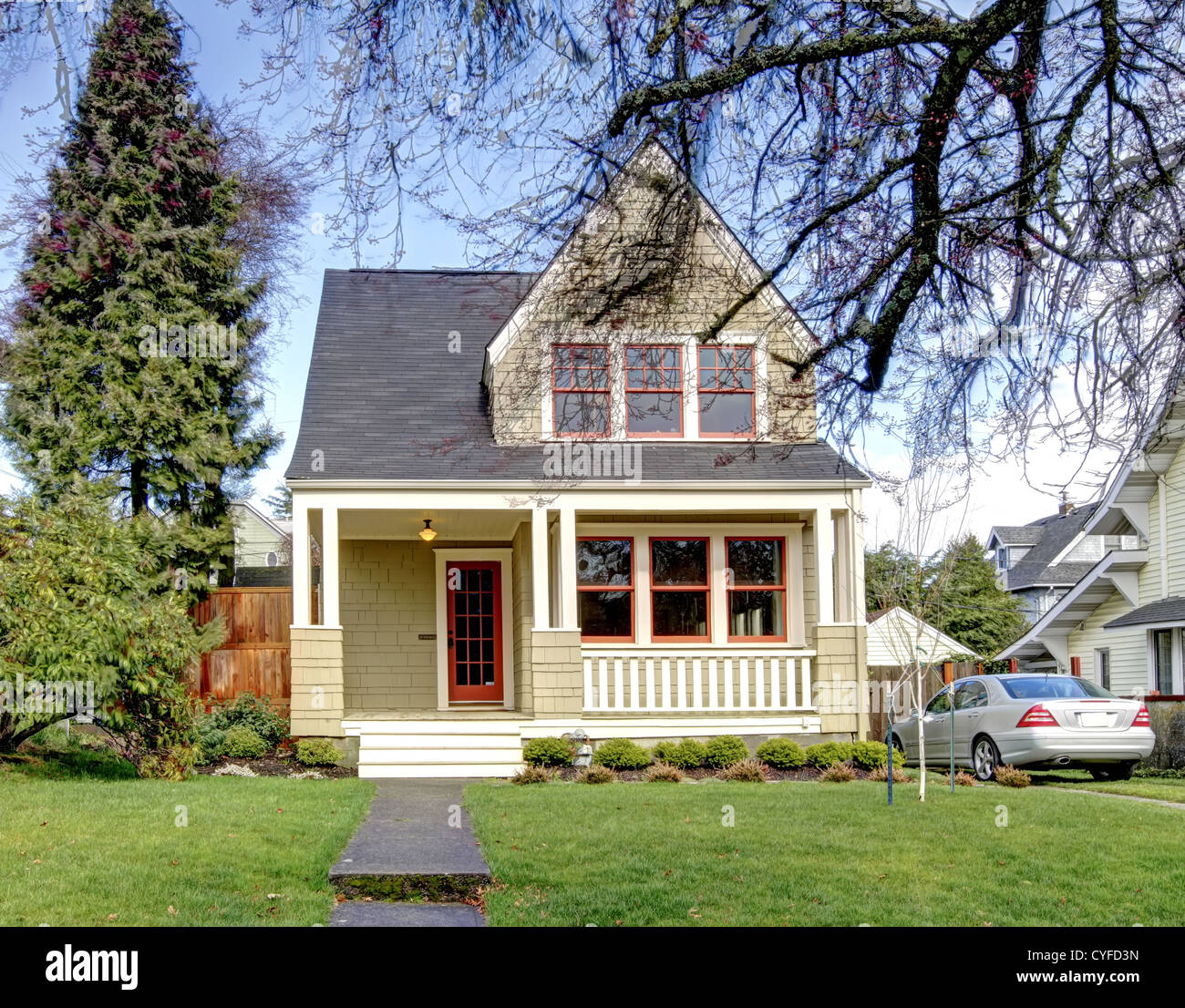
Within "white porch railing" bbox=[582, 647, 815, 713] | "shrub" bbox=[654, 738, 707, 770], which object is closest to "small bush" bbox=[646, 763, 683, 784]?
"shrub" bbox=[654, 738, 707, 770]

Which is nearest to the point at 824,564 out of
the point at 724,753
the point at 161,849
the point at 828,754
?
the point at 828,754

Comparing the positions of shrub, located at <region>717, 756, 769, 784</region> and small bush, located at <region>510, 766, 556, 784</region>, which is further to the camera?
shrub, located at <region>717, 756, 769, 784</region>

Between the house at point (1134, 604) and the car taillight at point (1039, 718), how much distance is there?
611 centimetres

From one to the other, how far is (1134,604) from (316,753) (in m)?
16.3

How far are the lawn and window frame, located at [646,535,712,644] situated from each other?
6273 mm

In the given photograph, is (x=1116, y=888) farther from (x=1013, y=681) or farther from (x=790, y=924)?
(x=1013, y=681)

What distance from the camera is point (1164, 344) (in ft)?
18.8

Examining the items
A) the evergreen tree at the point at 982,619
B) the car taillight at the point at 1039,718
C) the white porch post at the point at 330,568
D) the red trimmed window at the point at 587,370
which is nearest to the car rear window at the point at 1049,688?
the car taillight at the point at 1039,718

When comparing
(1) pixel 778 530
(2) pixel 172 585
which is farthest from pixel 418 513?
(1) pixel 778 530

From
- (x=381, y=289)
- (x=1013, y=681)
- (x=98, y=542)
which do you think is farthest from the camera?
(x=381, y=289)

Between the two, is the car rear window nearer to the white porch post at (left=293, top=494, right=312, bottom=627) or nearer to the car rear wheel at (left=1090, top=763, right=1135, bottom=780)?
the car rear wheel at (left=1090, top=763, right=1135, bottom=780)

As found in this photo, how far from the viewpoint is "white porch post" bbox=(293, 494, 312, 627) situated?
1500cm

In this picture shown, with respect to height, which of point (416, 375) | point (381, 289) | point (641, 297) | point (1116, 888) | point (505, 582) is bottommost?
point (1116, 888)

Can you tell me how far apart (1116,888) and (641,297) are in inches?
193
